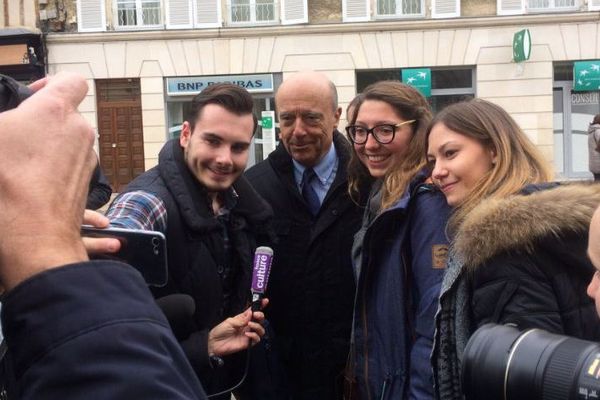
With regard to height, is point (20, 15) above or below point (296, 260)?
above

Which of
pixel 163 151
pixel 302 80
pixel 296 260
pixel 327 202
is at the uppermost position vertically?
pixel 302 80

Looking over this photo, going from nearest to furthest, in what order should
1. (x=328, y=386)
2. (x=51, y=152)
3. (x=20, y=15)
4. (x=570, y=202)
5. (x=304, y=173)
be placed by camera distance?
1. (x=51, y=152)
2. (x=570, y=202)
3. (x=328, y=386)
4. (x=304, y=173)
5. (x=20, y=15)

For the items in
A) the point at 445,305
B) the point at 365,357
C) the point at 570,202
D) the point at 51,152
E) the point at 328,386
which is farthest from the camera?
the point at 328,386

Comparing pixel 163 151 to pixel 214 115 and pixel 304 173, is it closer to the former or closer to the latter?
pixel 214 115

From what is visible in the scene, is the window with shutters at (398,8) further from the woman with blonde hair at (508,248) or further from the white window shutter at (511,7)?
the woman with blonde hair at (508,248)

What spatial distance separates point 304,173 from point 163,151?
99 centimetres

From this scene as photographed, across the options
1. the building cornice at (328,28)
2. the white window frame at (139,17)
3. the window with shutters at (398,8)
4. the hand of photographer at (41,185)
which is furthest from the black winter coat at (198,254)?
the white window frame at (139,17)

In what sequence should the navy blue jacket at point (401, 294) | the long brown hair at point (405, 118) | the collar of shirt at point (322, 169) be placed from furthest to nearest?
the collar of shirt at point (322, 169) → the long brown hair at point (405, 118) → the navy blue jacket at point (401, 294)

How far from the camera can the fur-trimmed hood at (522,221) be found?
1938mm

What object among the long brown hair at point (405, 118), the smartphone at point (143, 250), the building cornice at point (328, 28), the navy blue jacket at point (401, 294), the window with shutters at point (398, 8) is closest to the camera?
the smartphone at point (143, 250)

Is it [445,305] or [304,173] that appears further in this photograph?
[304,173]

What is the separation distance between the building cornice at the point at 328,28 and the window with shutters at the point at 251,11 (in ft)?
0.98

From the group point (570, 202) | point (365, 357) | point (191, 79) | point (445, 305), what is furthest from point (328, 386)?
point (191, 79)

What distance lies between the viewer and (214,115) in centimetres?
273
